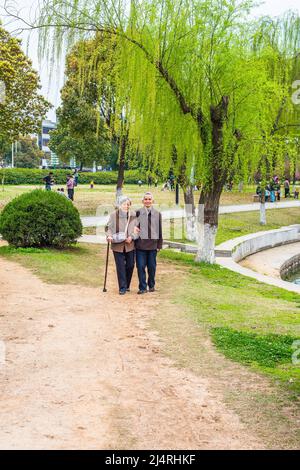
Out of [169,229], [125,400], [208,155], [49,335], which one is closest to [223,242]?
[169,229]

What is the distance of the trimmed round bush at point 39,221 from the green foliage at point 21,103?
12.9 m

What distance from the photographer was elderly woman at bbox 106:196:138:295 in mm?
10383

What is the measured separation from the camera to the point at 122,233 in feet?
34.0

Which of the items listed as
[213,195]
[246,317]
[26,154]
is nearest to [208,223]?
[213,195]

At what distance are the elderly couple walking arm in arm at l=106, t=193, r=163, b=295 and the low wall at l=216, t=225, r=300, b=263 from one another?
320 inches

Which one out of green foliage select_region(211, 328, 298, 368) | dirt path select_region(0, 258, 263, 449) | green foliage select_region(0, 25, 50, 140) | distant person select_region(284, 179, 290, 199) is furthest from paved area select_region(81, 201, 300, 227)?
green foliage select_region(211, 328, 298, 368)

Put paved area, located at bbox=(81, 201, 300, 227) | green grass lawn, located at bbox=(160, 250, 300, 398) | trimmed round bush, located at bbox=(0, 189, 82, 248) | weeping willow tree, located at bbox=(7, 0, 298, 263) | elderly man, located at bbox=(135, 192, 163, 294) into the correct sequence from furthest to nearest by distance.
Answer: paved area, located at bbox=(81, 201, 300, 227)
trimmed round bush, located at bbox=(0, 189, 82, 248)
weeping willow tree, located at bbox=(7, 0, 298, 263)
elderly man, located at bbox=(135, 192, 163, 294)
green grass lawn, located at bbox=(160, 250, 300, 398)

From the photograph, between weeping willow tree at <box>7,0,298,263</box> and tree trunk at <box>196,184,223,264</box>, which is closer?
weeping willow tree at <box>7,0,298,263</box>

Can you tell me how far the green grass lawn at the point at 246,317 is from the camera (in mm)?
6902

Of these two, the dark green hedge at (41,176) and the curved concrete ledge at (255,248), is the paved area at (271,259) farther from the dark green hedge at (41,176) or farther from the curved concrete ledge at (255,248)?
the dark green hedge at (41,176)

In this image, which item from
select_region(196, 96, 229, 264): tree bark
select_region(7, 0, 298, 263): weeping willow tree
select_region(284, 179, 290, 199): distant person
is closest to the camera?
select_region(7, 0, 298, 263): weeping willow tree

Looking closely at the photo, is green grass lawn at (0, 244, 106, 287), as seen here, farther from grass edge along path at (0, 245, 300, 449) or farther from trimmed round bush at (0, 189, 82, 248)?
trimmed round bush at (0, 189, 82, 248)

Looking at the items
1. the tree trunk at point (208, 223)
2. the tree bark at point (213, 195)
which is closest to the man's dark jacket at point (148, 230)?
the tree bark at point (213, 195)

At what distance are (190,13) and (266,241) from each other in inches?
480
